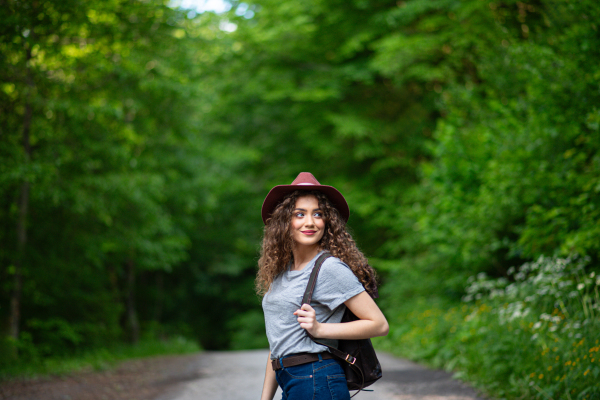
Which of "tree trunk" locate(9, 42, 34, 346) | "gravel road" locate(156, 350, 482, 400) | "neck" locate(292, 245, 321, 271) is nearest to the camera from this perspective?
"neck" locate(292, 245, 321, 271)

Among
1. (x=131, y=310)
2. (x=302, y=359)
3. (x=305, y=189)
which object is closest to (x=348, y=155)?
(x=131, y=310)

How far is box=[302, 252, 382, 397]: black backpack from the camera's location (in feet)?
7.52

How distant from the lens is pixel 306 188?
2.55 m

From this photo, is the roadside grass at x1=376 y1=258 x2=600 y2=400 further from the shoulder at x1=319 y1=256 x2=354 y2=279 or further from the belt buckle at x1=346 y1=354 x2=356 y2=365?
the shoulder at x1=319 y1=256 x2=354 y2=279

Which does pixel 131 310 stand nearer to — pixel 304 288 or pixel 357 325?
pixel 304 288

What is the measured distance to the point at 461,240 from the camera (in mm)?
8602

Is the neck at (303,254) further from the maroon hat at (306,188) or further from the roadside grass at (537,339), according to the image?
the roadside grass at (537,339)

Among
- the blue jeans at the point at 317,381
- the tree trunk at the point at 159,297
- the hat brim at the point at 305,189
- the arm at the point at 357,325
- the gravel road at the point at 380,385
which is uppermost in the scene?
the hat brim at the point at 305,189

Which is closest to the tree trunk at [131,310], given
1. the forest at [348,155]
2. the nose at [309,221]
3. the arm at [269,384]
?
the forest at [348,155]

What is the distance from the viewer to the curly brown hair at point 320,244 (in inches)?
96.1

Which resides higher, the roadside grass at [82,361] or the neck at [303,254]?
the neck at [303,254]

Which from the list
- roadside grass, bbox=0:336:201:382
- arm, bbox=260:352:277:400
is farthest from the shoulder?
roadside grass, bbox=0:336:201:382

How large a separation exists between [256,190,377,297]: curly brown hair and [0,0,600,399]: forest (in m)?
0.61

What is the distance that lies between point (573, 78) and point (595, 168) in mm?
1226
